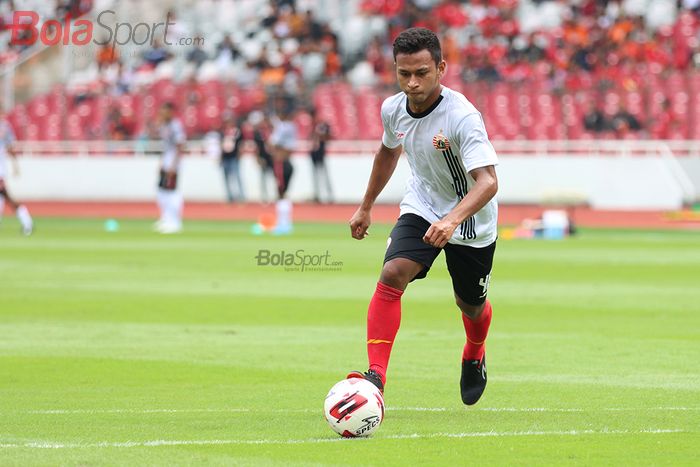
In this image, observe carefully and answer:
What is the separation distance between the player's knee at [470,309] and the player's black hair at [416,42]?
5.50 feet

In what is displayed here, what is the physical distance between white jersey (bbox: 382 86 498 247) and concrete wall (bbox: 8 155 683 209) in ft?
79.4

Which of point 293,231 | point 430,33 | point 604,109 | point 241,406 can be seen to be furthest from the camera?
point 604,109

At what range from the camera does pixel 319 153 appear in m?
36.7

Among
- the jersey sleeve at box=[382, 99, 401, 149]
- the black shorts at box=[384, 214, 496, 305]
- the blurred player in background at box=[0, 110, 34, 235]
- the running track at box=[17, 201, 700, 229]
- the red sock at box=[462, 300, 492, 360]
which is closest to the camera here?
the black shorts at box=[384, 214, 496, 305]

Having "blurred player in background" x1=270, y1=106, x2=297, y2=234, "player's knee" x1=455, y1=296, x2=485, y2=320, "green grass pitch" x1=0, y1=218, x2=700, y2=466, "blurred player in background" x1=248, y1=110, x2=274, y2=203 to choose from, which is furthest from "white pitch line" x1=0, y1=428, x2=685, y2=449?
"blurred player in background" x1=248, y1=110, x2=274, y2=203

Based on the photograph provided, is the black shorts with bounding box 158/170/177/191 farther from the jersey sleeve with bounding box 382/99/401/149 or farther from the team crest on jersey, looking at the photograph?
the team crest on jersey

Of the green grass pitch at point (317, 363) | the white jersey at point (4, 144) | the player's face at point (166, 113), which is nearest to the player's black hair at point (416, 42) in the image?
the green grass pitch at point (317, 363)

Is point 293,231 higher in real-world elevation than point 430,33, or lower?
lower

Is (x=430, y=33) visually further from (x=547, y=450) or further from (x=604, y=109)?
(x=604, y=109)

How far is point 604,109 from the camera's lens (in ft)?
117

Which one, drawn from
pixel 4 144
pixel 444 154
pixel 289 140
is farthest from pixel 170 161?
pixel 444 154

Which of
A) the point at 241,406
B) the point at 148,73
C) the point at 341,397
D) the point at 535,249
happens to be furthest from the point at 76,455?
the point at 148,73

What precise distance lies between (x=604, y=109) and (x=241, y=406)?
92.6ft

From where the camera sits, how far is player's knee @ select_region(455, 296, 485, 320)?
888cm
